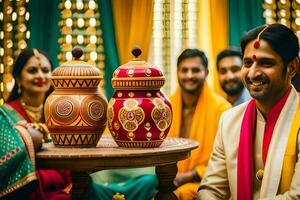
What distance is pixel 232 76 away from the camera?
13.7 ft

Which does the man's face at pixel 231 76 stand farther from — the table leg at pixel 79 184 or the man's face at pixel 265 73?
the table leg at pixel 79 184

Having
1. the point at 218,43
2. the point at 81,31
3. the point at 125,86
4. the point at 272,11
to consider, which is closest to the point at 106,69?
the point at 81,31

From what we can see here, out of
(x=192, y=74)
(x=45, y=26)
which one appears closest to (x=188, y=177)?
(x=192, y=74)

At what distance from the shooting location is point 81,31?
482 centimetres

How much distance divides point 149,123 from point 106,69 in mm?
2532

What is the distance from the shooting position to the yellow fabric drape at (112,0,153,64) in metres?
4.80

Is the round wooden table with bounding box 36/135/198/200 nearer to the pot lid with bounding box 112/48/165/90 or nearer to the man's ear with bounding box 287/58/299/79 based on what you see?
the pot lid with bounding box 112/48/165/90

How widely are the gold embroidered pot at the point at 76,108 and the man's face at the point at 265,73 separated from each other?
2.00 ft

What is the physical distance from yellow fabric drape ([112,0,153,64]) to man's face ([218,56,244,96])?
0.83 metres

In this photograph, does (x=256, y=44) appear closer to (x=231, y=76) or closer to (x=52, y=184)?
(x=52, y=184)

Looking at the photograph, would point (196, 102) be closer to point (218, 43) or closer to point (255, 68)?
point (218, 43)

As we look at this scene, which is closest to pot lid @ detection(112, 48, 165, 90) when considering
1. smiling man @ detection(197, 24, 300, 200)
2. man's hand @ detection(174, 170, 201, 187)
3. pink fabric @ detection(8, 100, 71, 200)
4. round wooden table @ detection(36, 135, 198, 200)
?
round wooden table @ detection(36, 135, 198, 200)

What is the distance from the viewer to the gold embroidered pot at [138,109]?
2361 millimetres

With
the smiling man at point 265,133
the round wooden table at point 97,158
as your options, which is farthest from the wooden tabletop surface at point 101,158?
the smiling man at point 265,133
